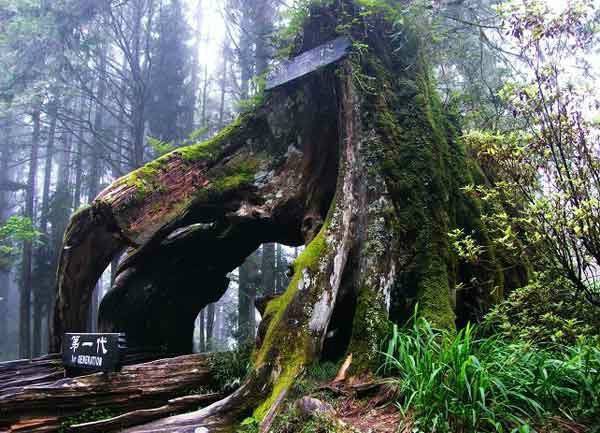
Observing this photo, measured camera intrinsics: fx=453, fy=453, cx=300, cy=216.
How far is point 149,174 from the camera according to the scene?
21.4ft

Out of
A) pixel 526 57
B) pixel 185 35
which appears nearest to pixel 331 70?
pixel 526 57

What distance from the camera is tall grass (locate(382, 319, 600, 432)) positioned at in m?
2.74

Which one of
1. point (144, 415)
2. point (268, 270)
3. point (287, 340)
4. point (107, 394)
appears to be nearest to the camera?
point (287, 340)

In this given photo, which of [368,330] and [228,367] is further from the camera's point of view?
[228,367]

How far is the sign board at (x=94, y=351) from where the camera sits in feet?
16.3

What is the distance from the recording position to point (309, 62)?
21.3ft

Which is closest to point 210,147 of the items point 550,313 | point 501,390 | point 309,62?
point 309,62

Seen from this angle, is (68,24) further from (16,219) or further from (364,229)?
(364,229)

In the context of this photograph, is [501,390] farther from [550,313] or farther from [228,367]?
[228,367]

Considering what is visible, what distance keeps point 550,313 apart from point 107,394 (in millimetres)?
4445

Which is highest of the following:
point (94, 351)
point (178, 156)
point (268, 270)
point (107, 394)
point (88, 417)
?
point (178, 156)

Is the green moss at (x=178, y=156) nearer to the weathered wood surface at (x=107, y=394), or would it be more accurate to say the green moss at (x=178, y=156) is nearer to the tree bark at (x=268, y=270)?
the weathered wood surface at (x=107, y=394)

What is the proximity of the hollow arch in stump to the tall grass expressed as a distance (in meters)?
0.78

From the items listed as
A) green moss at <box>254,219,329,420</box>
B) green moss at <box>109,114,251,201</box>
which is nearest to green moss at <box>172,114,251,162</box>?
green moss at <box>109,114,251,201</box>
